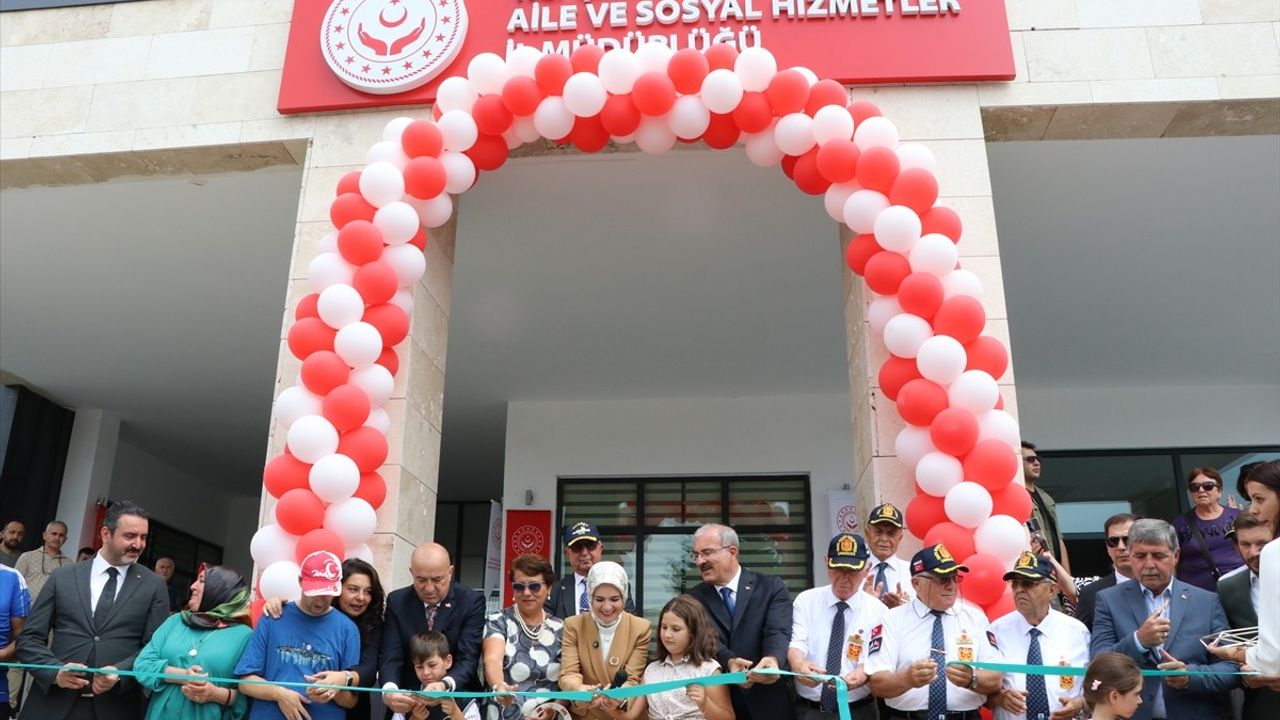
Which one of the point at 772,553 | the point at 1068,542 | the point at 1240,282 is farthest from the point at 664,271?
the point at 1068,542

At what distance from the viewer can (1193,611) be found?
389 cm

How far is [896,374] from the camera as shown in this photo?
5.02m

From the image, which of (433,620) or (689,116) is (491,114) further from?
(433,620)

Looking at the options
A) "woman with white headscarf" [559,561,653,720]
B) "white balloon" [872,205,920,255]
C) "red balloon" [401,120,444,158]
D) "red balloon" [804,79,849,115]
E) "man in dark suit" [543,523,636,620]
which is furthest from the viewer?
"red balloon" [401,120,444,158]

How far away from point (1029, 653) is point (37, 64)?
272 inches

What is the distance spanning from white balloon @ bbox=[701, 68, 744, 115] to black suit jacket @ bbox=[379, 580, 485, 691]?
2708mm

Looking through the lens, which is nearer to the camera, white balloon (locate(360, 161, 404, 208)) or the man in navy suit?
the man in navy suit

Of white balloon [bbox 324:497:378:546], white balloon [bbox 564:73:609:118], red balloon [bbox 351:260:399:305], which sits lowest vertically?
white balloon [bbox 324:497:378:546]

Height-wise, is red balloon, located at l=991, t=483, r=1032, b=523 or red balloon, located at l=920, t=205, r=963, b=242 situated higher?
red balloon, located at l=920, t=205, r=963, b=242

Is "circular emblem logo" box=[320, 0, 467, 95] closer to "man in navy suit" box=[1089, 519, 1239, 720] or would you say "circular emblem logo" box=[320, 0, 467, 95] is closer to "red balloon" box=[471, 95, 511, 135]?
"red balloon" box=[471, 95, 511, 135]

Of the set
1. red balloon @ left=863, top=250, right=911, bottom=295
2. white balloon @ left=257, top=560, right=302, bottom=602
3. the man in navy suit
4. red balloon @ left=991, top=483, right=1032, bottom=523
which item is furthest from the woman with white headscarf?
red balloon @ left=863, top=250, right=911, bottom=295

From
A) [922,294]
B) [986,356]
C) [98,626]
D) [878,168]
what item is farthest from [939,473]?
[98,626]

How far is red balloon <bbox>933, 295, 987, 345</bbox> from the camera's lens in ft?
15.9

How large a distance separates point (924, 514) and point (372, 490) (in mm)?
2715
